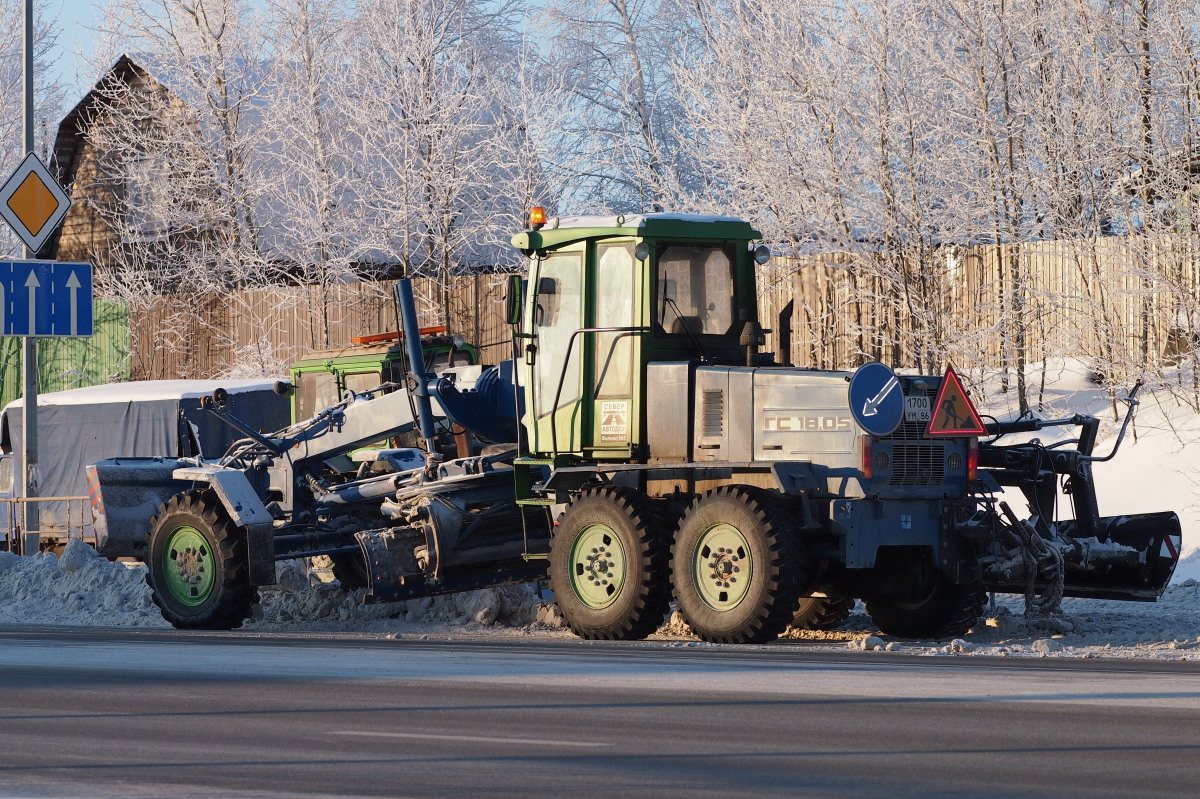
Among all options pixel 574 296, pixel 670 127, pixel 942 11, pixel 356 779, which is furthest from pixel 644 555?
pixel 670 127

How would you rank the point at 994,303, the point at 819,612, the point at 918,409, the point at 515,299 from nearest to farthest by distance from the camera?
the point at 918,409 < the point at 515,299 < the point at 819,612 < the point at 994,303

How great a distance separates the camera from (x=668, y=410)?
13211 millimetres

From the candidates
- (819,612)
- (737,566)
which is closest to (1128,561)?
(819,612)

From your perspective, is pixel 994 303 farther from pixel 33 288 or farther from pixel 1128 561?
pixel 33 288

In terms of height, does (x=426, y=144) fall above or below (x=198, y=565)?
above

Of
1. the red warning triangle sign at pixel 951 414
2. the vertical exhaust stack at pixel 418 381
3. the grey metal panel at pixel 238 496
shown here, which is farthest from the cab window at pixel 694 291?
the grey metal panel at pixel 238 496

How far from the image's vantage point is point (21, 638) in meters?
13.8

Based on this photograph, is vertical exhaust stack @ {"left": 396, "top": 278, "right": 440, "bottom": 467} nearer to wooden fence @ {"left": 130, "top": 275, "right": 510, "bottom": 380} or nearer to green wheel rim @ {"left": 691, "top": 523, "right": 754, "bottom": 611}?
green wheel rim @ {"left": 691, "top": 523, "right": 754, "bottom": 611}

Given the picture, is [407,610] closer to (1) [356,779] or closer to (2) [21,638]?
(2) [21,638]

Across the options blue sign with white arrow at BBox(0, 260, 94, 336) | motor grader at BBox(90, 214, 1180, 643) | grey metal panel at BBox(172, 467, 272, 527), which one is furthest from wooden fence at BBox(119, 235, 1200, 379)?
motor grader at BBox(90, 214, 1180, 643)

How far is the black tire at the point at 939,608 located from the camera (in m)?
13.5

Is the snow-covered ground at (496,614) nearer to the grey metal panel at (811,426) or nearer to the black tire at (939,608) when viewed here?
the black tire at (939,608)

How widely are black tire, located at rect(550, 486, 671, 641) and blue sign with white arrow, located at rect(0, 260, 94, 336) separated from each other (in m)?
9.95

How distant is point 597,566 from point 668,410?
1308mm
